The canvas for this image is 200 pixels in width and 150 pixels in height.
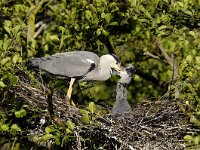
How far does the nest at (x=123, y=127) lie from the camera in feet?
18.7

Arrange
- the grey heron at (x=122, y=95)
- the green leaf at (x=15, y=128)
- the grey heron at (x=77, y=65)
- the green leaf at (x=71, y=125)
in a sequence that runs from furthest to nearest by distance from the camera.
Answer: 1. the grey heron at (x=77, y=65)
2. the grey heron at (x=122, y=95)
3. the green leaf at (x=15, y=128)
4. the green leaf at (x=71, y=125)

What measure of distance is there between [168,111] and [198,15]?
129cm

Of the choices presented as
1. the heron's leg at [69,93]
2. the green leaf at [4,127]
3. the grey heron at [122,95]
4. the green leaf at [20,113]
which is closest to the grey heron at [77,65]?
the heron's leg at [69,93]

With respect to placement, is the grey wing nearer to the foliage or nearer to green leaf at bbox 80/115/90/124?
the foliage

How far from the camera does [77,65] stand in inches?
273

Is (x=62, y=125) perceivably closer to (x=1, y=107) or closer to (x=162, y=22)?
(x=1, y=107)

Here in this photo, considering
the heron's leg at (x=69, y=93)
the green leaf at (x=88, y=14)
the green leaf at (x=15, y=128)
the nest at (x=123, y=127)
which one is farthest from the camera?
the green leaf at (x=88, y=14)

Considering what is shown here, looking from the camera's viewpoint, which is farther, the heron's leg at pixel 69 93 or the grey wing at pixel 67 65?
the grey wing at pixel 67 65

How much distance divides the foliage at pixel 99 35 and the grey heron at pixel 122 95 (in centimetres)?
30

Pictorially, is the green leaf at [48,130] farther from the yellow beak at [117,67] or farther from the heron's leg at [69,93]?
the yellow beak at [117,67]

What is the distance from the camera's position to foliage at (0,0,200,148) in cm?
563

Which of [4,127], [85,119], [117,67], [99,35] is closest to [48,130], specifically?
[85,119]

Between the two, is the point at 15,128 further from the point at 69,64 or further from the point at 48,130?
the point at 69,64

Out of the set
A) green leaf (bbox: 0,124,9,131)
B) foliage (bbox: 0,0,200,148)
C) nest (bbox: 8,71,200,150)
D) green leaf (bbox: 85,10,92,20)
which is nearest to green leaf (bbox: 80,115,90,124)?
foliage (bbox: 0,0,200,148)
